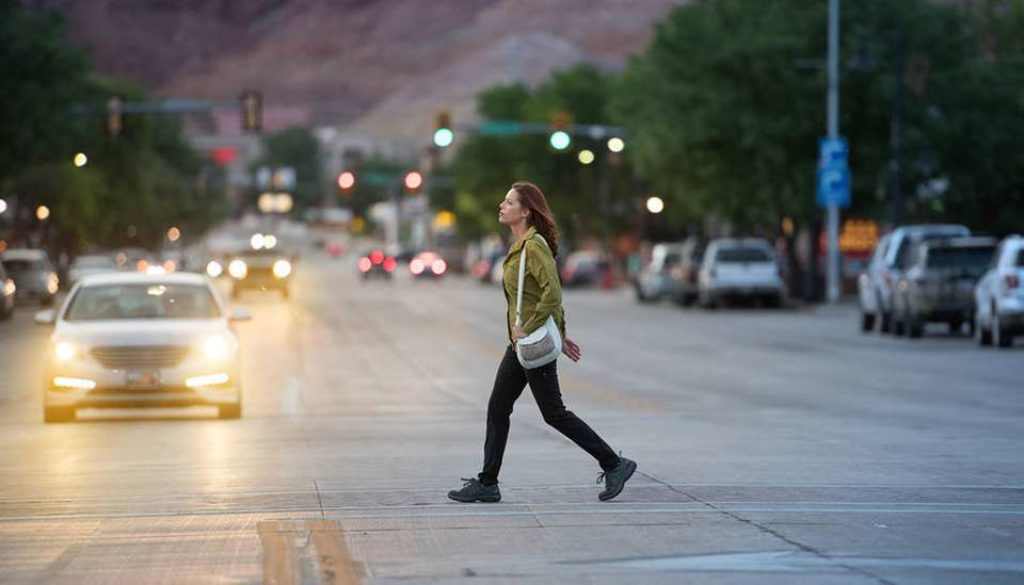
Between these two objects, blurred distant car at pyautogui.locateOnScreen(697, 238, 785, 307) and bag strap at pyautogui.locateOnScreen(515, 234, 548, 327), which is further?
blurred distant car at pyautogui.locateOnScreen(697, 238, 785, 307)

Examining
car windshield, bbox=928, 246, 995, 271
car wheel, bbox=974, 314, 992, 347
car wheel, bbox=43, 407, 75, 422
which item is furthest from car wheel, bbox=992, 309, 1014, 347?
car wheel, bbox=43, 407, 75, 422

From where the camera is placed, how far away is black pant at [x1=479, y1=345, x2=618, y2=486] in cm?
1267

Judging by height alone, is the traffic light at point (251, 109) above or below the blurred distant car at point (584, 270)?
above

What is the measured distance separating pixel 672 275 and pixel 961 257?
27406 millimetres

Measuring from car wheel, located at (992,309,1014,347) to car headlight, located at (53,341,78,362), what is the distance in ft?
65.8

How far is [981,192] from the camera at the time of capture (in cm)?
6688

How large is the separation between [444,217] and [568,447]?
151062 millimetres

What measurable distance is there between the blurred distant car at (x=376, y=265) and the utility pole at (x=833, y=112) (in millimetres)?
48594

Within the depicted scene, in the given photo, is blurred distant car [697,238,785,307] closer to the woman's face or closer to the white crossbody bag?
the woman's face

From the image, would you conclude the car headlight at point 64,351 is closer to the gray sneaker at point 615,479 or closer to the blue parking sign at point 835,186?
the gray sneaker at point 615,479

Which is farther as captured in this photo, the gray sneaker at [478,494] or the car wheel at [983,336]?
the car wheel at [983,336]

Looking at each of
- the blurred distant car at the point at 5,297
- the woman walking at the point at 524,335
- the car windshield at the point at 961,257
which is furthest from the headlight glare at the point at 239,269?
the woman walking at the point at 524,335

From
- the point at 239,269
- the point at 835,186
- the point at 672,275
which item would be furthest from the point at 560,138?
the point at 239,269

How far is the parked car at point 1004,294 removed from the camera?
3562 cm
